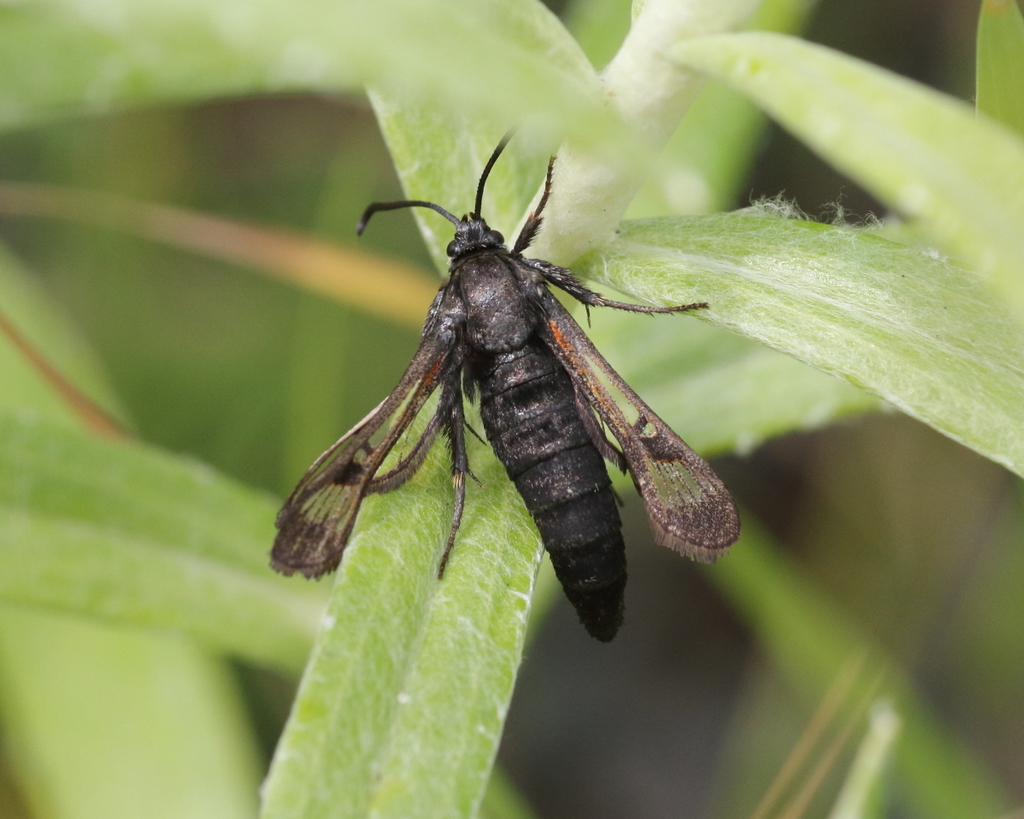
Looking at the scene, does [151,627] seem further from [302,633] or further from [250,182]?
[250,182]

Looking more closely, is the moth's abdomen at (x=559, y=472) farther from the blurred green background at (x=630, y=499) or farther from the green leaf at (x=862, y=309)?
the blurred green background at (x=630, y=499)

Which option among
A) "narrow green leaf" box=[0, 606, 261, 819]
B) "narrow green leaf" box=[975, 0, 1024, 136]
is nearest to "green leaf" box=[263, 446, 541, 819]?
"narrow green leaf" box=[975, 0, 1024, 136]

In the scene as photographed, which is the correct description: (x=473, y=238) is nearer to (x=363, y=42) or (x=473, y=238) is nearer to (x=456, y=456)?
(x=456, y=456)

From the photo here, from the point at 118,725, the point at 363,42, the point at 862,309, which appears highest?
the point at 363,42

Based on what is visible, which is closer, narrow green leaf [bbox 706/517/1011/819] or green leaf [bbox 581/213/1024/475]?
green leaf [bbox 581/213/1024/475]

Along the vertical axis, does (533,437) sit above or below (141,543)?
above

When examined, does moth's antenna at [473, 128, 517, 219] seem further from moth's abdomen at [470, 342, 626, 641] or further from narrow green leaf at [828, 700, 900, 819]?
narrow green leaf at [828, 700, 900, 819]

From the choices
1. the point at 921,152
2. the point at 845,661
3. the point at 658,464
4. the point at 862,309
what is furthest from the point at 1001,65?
the point at 845,661
